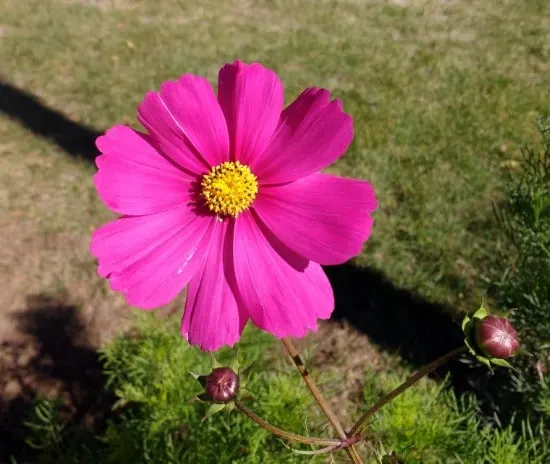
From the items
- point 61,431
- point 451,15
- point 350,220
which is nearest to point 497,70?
point 451,15

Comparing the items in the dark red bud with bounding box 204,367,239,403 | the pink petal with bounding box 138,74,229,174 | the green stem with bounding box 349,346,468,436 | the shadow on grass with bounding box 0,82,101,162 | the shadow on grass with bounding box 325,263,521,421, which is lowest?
the shadow on grass with bounding box 0,82,101,162

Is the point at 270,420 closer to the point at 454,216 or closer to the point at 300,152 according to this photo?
the point at 300,152

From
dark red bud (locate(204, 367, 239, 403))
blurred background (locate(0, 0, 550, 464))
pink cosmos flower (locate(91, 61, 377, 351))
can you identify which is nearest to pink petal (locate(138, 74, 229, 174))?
pink cosmos flower (locate(91, 61, 377, 351))

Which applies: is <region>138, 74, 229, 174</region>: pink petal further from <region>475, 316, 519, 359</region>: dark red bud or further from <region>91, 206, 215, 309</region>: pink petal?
<region>475, 316, 519, 359</region>: dark red bud

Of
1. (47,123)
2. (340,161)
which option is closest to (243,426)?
(340,161)

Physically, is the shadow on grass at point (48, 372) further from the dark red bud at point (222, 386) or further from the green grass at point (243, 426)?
the dark red bud at point (222, 386)
